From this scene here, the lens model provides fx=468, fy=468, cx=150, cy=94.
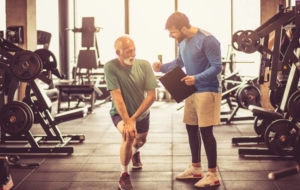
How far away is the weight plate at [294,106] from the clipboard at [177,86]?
→ 49.8 inches

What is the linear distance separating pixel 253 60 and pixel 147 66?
22.4 ft

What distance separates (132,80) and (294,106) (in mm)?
1681

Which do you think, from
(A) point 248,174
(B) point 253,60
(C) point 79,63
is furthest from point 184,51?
(B) point 253,60

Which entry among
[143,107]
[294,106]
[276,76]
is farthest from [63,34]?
[143,107]

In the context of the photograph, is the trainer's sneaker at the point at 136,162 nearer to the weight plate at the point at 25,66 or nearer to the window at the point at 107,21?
the weight plate at the point at 25,66

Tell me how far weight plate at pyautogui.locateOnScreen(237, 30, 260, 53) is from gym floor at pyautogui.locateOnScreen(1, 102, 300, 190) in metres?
1.08

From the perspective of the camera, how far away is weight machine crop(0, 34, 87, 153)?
4.29 m

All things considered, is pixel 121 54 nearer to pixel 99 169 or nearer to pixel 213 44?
pixel 213 44

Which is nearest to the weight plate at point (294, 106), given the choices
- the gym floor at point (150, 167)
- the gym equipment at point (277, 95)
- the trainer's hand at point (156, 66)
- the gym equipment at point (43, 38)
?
the gym floor at point (150, 167)

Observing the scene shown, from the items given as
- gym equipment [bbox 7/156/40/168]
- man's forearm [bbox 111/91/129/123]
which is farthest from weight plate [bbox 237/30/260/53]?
gym equipment [bbox 7/156/40/168]

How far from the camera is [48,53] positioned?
4809 mm

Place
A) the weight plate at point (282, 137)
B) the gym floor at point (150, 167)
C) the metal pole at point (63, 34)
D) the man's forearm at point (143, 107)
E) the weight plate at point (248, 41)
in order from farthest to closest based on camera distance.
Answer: the metal pole at point (63, 34) < the weight plate at point (248, 41) < the weight plate at point (282, 137) < the gym floor at point (150, 167) < the man's forearm at point (143, 107)

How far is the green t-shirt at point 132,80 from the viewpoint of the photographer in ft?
11.4

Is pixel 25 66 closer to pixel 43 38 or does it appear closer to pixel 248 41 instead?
pixel 248 41
